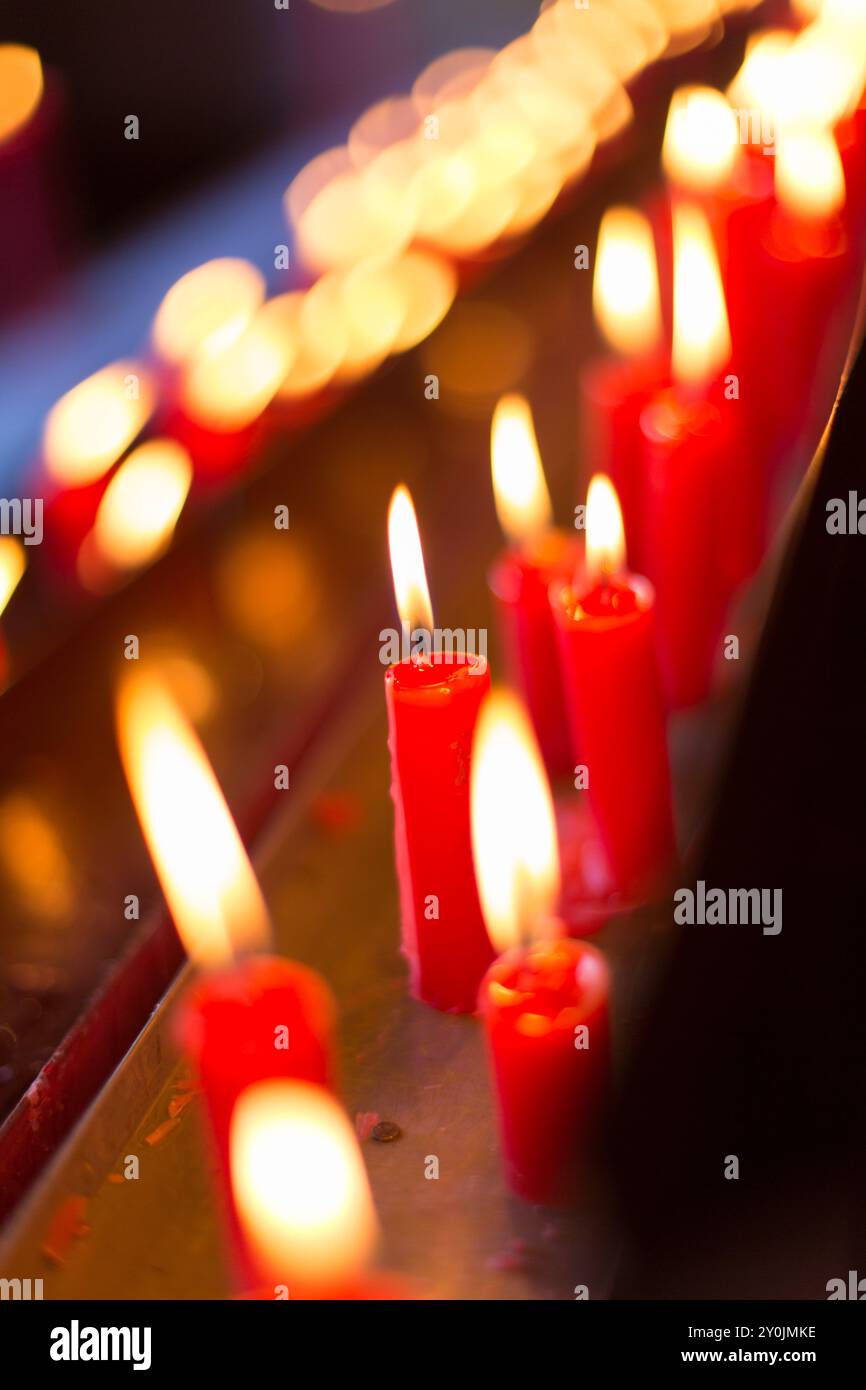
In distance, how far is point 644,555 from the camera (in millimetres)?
1276

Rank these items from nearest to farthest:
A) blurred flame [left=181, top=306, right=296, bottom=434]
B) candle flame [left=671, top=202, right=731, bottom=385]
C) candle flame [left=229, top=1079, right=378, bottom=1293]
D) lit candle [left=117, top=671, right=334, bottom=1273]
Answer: candle flame [left=229, top=1079, right=378, bottom=1293] → lit candle [left=117, top=671, right=334, bottom=1273] → candle flame [left=671, top=202, right=731, bottom=385] → blurred flame [left=181, top=306, right=296, bottom=434]

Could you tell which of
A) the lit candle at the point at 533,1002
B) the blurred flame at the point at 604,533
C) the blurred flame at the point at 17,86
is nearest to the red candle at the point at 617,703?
the blurred flame at the point at 604,533

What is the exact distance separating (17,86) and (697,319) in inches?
74.4

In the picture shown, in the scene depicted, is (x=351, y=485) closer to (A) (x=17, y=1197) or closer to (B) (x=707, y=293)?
(B) (x=707, y=293)

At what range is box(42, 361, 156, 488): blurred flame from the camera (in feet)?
4.82

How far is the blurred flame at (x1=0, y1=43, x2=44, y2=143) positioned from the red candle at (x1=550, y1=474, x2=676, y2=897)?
1906 mm

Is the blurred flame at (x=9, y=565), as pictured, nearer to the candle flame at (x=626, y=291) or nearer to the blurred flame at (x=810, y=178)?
the candle flame at (x=626, y=291)

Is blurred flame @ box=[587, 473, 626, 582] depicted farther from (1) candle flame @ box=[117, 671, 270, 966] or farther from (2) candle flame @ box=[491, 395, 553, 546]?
(1) candle flame @ box=[117, 671, 270, 966]

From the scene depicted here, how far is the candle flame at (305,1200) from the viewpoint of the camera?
1.64 ft

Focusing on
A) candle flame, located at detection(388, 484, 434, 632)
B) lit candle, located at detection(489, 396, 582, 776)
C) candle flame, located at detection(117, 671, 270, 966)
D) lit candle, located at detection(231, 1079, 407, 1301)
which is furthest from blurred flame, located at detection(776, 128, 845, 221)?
lit candle, located at detection(231, 1079, 407, 1301)

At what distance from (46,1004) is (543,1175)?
396mm

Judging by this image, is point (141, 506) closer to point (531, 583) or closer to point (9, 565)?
point (9, 565)

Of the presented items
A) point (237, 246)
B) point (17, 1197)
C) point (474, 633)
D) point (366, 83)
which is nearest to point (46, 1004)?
point (17, 1197)

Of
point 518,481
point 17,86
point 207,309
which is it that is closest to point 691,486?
point 518,481
